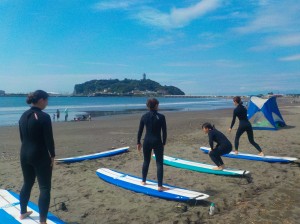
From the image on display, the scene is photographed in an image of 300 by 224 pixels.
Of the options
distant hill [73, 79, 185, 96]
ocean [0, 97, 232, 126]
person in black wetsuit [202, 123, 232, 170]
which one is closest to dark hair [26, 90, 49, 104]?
person in black wetsuit [202, 123, 232, 170]

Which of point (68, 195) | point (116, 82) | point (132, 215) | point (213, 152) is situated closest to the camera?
point (132, 215)

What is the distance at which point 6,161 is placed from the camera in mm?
9219

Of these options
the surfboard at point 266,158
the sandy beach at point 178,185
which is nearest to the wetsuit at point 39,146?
the sandy beach at point 178,185

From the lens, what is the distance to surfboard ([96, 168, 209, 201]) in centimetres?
536

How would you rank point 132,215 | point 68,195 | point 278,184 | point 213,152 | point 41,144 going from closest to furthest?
point 41,144 < point 132,215 < point 68,195 < point 278,184 < point 213,152

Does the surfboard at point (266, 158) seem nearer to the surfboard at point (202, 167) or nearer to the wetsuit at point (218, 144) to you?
the surfboard at point (202, 167)

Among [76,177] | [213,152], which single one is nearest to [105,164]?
[76,177]

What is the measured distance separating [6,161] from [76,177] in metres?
3.38

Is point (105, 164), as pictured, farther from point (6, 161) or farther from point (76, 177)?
point (6, 161)

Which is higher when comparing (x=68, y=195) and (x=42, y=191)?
(x=42, y=191)

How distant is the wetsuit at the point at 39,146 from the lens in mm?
3973

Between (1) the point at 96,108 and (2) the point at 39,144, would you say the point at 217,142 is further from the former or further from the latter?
(1) the point at 96,108

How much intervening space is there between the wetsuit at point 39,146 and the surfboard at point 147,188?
2.22 m

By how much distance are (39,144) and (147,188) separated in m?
2.64
